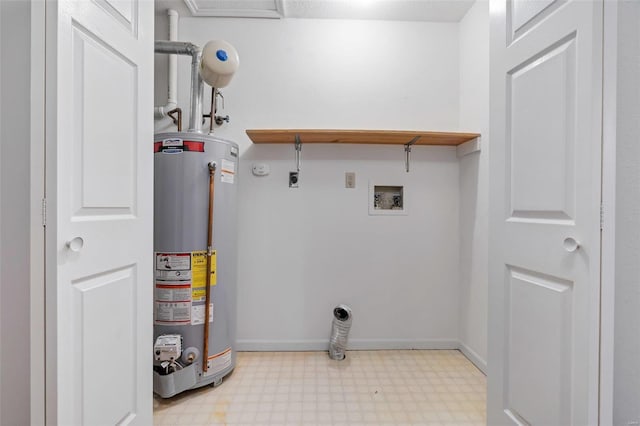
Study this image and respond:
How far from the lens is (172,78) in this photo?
79.5 inches

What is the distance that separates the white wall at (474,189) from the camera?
1.84 metres

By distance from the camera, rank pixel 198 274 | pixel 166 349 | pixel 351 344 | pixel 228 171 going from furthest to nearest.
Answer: pixel 351 344, pixel 228 171, pixel 198 274, pixel 166 349

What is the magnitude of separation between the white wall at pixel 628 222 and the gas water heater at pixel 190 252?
1651 mm

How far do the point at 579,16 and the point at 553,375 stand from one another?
1.06 metres

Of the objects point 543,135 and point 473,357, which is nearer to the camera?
point 543,135

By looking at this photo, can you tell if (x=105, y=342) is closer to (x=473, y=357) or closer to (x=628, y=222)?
(x=628, y=222)

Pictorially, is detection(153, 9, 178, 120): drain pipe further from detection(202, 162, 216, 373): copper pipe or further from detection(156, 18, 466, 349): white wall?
detection(202, 162, 216, 373): copper pipe

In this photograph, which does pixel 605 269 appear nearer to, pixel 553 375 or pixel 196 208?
pixel 553 375

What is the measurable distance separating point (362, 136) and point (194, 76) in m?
1.11

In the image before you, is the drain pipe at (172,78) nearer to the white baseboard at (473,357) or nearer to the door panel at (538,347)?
the door panel at (538,347)

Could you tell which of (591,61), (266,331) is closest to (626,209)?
(591,61)

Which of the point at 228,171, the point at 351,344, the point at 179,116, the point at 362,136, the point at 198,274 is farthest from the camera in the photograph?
the point at 351,344

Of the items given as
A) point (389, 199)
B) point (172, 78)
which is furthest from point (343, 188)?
point (172, 78)

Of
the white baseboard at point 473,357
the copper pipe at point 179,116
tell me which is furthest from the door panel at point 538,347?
the copper pipe at point 179,116
